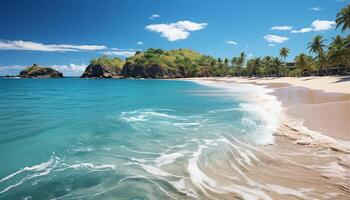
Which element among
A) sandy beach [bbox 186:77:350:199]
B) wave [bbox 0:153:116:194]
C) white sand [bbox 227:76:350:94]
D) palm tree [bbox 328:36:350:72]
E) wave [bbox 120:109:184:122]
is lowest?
wave [bbox 0:153:116:194]

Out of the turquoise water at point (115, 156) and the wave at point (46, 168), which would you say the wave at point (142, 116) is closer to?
the turquoise water at point (115, 156)

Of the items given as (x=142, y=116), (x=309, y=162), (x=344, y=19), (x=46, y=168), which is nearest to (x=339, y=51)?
(x=344, y=19)

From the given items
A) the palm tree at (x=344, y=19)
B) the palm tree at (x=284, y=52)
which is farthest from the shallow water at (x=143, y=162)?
the palm tree at (x=284, y=52)

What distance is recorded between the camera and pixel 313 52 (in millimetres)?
91938

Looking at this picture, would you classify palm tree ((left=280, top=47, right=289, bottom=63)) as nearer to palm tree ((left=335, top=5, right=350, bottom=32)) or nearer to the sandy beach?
palm tree ((left=335, top=5, right=350, bottom=32))

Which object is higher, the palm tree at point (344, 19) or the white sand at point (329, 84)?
the palm tree at point (344, 19)

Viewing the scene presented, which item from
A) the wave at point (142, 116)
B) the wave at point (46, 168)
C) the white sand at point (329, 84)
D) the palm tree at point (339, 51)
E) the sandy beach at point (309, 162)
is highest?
the palm tree at point (339, 51)

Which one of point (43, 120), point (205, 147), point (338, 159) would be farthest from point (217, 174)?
point (43, 120)

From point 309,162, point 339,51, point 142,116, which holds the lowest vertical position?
point 142,116

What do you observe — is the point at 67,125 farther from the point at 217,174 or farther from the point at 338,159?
the point at 338,159

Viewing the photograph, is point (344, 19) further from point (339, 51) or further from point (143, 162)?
point (143, 162)

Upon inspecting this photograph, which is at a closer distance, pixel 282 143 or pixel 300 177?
pixel 300 177

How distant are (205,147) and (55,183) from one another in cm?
651

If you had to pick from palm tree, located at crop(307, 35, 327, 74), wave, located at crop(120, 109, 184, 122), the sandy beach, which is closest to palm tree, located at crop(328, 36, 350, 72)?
palm tree, located at crop(307, 35, 327, 74)
